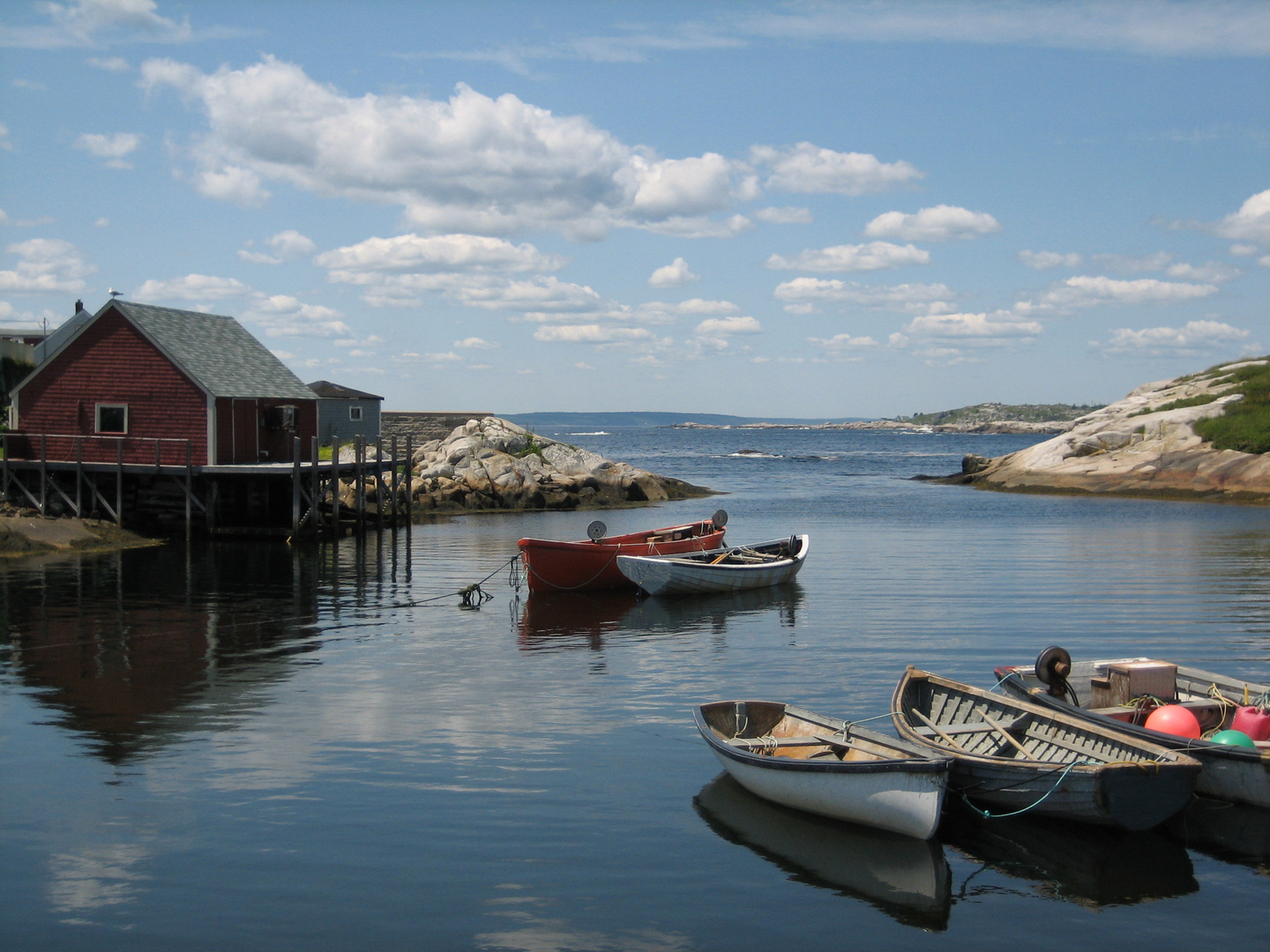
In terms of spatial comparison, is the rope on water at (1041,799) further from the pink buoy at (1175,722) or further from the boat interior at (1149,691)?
the boat interior at (1149,691)

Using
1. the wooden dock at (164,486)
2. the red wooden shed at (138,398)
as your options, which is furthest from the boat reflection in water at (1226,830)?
the red wooden shed at (138,398)

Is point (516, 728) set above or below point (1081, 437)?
below

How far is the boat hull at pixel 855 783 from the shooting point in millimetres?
10242

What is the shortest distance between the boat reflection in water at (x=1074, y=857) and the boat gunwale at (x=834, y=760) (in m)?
0.81

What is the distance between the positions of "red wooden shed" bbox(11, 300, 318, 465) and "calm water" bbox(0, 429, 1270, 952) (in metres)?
8.54

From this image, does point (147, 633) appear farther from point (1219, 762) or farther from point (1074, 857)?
point (1219, 762)

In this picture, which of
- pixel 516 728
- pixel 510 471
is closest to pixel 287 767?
pixel 516 728

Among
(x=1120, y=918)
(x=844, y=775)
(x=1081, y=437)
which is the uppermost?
(x=1081, y=437)

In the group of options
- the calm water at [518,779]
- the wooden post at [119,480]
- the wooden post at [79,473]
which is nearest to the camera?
the calm water at [518,779]

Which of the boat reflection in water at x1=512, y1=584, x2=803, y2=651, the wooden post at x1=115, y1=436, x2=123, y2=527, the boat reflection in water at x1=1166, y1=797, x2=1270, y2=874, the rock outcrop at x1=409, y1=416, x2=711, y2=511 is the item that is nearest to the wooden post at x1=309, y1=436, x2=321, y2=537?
the wooden post at x1=115, y1=436, x2=123, y2=527

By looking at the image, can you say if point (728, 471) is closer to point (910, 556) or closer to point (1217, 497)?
point (1217, 497)

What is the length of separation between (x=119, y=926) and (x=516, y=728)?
6276 mm

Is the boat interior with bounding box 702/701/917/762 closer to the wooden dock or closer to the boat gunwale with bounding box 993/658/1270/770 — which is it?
the boat gunwale with bounding box 993/658/1270/770

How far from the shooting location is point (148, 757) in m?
13.0
